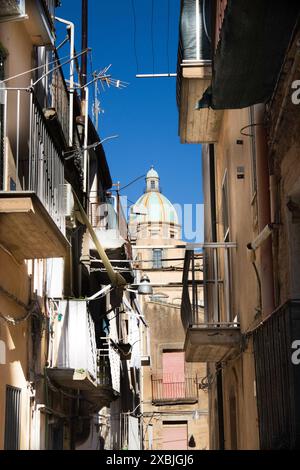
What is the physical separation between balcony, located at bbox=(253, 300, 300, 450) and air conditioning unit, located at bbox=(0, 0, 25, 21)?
4361 mm

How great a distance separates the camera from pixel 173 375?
42125 millimetres

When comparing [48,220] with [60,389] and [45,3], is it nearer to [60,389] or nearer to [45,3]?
[45,3]

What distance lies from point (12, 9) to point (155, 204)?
252 feet

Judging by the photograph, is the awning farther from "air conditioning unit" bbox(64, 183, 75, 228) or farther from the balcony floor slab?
"air conditioning unit" bbox(64, 183, 75, 228)

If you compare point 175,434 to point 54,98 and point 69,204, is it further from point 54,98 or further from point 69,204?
point 54,98

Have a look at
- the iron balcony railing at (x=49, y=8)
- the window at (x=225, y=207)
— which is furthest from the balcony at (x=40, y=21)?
the window at (x=225, y=207)

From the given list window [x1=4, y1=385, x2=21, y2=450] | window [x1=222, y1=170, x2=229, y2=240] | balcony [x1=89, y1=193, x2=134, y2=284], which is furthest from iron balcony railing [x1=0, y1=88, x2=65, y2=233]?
balcony [x1=89, y1=193, x2=134, y2=284]

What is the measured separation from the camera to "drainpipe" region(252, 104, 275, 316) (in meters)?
9.61

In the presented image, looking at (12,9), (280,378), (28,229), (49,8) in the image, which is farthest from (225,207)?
(280,378)

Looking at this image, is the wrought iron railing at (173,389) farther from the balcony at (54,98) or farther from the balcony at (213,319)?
the balcony at (54,98)

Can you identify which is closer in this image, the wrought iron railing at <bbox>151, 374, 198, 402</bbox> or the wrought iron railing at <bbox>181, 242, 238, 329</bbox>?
the wrought iron railing at <bbox>181, 242, 238, 329</bbox>

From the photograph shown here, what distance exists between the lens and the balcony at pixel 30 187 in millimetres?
9330

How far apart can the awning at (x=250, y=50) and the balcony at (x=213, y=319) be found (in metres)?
3.41

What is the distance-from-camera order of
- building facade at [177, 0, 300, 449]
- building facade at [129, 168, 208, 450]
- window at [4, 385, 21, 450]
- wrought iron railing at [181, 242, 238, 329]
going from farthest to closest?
building facade at [129, 168, 208, 450], wrought iron railing at [181, 242, 238, 329], window at [4, 385, 21, 450], building facade at [177, 0, 300, 449]
